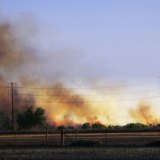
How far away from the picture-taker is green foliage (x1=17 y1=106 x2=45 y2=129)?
104 m

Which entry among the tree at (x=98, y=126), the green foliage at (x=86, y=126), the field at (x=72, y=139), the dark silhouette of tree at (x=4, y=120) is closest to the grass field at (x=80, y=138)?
the field at (x=72, y=139)

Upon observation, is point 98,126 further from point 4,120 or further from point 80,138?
point 80,138

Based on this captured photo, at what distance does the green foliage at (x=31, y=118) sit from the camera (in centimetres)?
10369

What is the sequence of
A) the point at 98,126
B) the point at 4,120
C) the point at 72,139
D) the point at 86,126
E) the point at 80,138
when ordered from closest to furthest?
the point at 72,139, the point at 80,138, the point at 98,126, the point at 86,126, the point at 4,120

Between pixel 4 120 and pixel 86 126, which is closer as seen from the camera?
pixel 86 126

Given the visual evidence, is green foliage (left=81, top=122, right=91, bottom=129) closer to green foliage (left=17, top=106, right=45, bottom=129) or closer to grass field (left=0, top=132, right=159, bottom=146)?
green foliage (left=17, top=106, right=45, bottom=129)

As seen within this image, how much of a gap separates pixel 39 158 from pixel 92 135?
38.5 meters

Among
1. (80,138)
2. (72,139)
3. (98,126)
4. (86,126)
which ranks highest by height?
(86,126)

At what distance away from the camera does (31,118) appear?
10388 centimetres

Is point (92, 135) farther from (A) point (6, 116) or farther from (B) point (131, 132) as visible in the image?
(A) point (6, 116)

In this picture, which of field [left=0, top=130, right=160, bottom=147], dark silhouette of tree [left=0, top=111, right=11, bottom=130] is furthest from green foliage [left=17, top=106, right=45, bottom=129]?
field [left=0, top=130, right=160, bottom=147]

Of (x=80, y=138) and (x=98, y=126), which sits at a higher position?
(x=98, y=126)

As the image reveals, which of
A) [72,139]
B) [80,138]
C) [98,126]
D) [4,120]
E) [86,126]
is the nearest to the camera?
[72,139]

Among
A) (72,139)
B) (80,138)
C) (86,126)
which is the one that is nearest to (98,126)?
(86,126)
